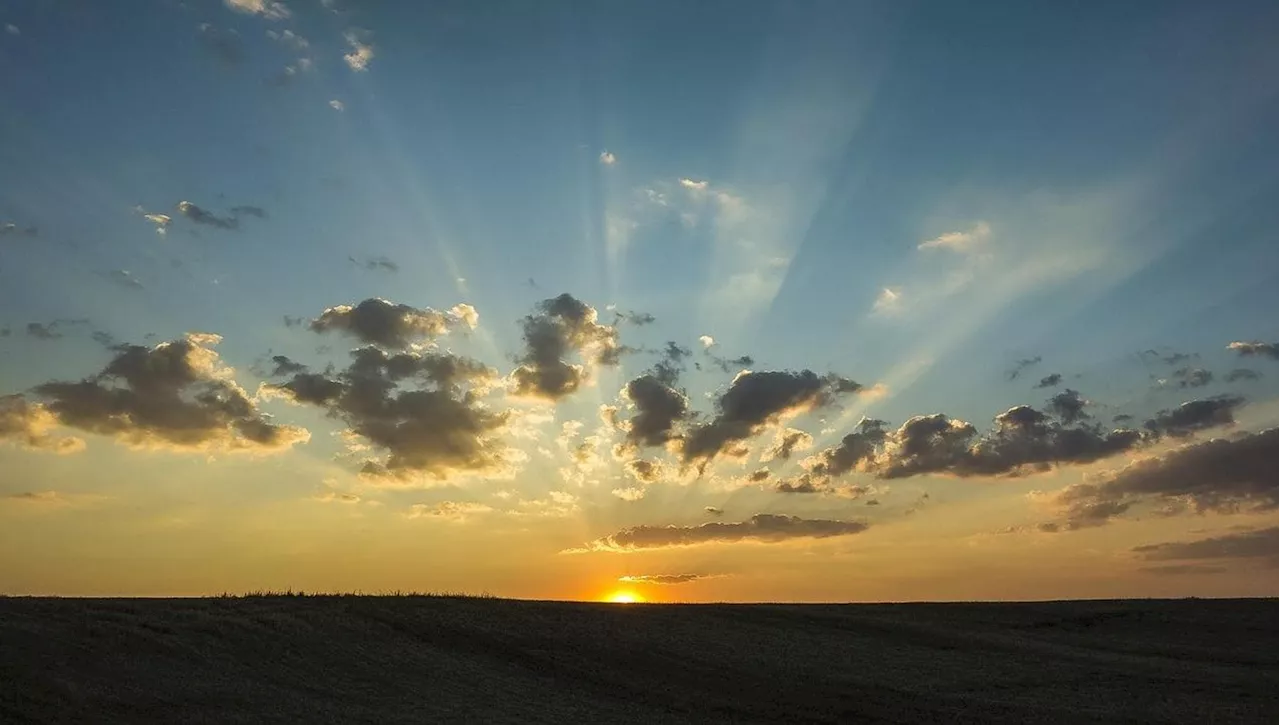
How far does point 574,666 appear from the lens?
134 ft

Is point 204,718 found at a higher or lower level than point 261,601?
lower

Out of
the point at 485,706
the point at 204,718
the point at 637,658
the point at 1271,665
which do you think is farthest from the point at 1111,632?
the point at 204,718

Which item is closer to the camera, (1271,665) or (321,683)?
(321,683)

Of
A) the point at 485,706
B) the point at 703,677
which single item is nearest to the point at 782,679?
the point at 703,677

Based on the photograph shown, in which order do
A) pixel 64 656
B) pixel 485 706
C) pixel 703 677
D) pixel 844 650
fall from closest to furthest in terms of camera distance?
pixel 64 656, pixel 485 706, pixel 703 677, pixel 844 650

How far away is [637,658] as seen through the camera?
42.6 metres

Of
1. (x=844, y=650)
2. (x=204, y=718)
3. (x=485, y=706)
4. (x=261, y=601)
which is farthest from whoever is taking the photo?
(x=844, y=650)

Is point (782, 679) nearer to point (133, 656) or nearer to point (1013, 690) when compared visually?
point (1013, 690)

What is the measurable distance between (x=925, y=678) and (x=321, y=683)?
2452cm

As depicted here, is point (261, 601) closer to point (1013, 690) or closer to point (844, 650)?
point (844, 650)

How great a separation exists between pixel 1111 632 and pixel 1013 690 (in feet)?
74.9

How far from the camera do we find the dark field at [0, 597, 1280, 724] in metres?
29.6

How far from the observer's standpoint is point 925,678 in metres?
42.4

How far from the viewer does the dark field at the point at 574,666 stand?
97.1ft
